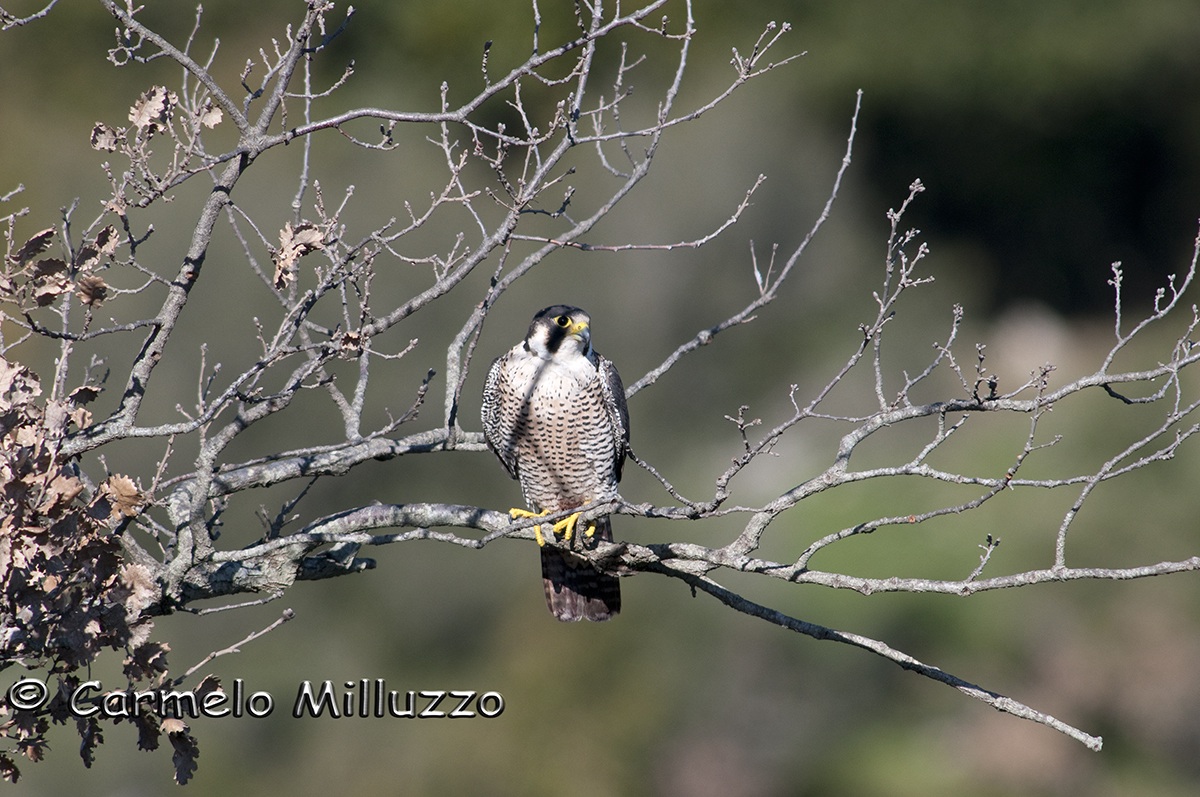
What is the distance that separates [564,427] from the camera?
16.8ft

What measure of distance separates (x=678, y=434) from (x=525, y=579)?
101 inches

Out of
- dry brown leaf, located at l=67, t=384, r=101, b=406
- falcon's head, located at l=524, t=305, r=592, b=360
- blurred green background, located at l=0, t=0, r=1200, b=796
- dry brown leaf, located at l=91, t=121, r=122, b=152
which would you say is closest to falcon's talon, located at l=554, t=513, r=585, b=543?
falcon's head, located at l=524, t=305, r=592, b=360

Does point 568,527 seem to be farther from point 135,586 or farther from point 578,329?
point 135,586

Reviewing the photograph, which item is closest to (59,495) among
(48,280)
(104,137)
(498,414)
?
(48,280)

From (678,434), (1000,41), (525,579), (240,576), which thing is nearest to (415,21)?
(678,434)

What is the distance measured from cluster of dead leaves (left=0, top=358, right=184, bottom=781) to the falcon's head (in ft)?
6.40

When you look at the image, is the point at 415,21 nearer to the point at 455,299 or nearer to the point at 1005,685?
the point at 455,299

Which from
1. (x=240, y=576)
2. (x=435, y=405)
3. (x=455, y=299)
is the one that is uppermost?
(x=455, y=299)

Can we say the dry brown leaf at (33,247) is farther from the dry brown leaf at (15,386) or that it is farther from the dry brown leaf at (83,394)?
the dry brown leaf at (83,394)

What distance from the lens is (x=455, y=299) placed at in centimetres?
1261

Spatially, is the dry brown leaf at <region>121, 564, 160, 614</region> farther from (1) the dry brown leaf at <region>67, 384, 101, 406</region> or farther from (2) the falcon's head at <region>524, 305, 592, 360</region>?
(2) the falcon's head at <region>524, 305, 592, 360</region>

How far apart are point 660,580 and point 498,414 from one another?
867 centimetres

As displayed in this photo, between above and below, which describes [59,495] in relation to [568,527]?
below

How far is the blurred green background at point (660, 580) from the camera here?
40.3 ft
